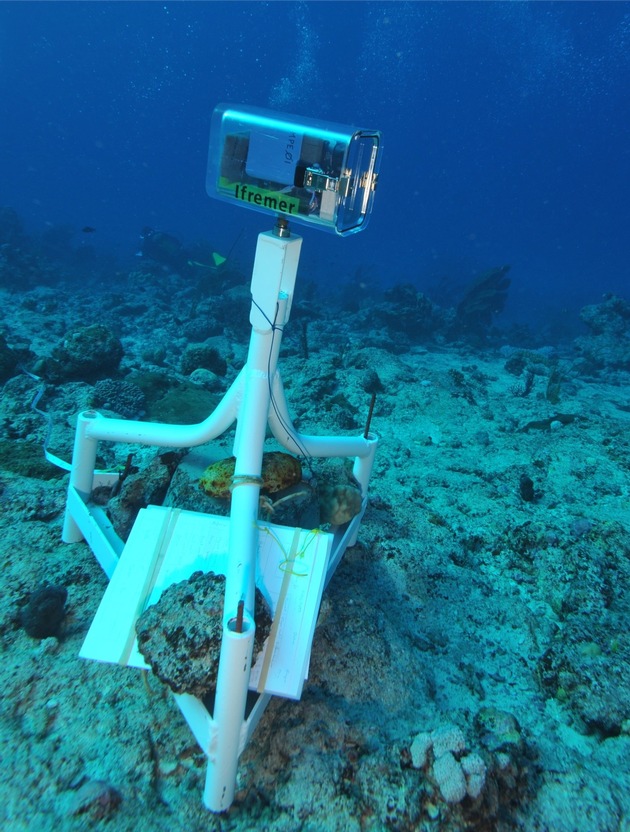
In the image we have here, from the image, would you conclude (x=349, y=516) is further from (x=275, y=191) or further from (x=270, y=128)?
(x=270, y=128)

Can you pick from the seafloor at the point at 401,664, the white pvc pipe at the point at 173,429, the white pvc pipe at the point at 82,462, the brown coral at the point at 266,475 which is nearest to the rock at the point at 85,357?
the seafloor at the point at 401,664

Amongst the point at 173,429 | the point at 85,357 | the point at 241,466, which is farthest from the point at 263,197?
the point at 85,357

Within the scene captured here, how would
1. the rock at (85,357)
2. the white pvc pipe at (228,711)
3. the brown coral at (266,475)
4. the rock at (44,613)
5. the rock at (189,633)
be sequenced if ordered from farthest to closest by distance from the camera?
the rock at (85,357) → the brown coral at (266,475) → the rock at (44,613) → the rock at (189,633) → the white pvc pipe at (228,711)

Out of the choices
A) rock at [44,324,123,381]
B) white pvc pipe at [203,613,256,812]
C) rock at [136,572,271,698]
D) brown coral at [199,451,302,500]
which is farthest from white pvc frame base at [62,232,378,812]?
rock at [44,324,123,381]

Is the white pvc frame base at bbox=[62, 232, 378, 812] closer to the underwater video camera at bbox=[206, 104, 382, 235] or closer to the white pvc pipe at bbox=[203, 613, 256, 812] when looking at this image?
the white pvc pipe at bbox=[203, 613, 256, 812]

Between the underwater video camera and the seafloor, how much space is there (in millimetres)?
2440

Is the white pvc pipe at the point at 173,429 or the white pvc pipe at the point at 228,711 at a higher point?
the white pvc pipe at the point at 173,429

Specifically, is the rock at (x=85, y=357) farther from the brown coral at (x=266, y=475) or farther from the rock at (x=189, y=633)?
the rock at (x=189, y=633)

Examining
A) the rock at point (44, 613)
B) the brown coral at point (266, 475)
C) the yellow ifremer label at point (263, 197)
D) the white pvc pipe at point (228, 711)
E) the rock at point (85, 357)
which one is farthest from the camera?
the rock at point (85, 357)

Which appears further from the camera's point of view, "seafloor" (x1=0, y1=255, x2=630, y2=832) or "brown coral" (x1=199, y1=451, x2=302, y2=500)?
"brown coral" (x1=199, y1=451, x2=302, y2=500)

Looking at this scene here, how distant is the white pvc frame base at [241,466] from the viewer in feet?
6.01

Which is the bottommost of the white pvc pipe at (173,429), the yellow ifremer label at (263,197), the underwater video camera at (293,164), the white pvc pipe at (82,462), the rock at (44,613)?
the rock at (44,613)

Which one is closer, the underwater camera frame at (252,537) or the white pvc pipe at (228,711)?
the white pvc pipe at (228,711)

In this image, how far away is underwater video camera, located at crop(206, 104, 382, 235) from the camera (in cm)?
212
